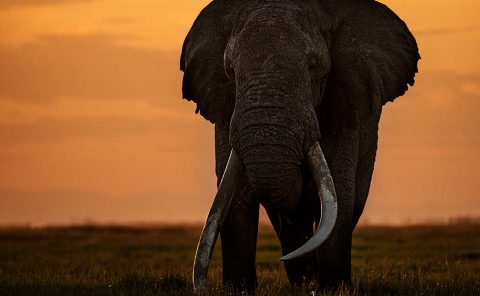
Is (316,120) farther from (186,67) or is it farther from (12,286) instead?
(12,286)

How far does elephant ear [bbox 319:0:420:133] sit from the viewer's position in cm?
1385

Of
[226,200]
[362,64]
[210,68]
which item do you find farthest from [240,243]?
[362,64]

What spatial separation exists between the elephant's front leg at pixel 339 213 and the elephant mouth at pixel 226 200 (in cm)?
116

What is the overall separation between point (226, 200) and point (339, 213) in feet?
5.25

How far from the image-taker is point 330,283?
14195 mm

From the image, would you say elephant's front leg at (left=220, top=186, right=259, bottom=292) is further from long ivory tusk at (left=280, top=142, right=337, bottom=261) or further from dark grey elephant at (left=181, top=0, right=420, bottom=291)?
long ivory tusk at (left=280, top=142, right=337, bottom=261)

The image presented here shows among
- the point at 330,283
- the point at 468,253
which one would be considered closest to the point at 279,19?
the point at 330,283

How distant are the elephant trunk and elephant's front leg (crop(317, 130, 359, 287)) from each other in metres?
1.63

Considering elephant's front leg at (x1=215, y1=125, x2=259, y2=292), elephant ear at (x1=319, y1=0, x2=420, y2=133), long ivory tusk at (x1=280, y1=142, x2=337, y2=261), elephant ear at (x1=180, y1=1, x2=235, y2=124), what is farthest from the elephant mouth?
elephant ear at (x1=319, y1=0, x2=420, y2=133)

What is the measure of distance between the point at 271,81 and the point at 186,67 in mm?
2096

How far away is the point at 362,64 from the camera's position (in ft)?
45.9

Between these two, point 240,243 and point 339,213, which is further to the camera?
point 339,213

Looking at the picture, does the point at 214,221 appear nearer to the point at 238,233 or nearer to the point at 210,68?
the point at 238,233

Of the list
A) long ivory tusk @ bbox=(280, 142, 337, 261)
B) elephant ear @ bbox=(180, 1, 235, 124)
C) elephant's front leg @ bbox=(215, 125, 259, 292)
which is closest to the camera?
long ivory tusk @ bbox=(280, 142, 337, 261)
